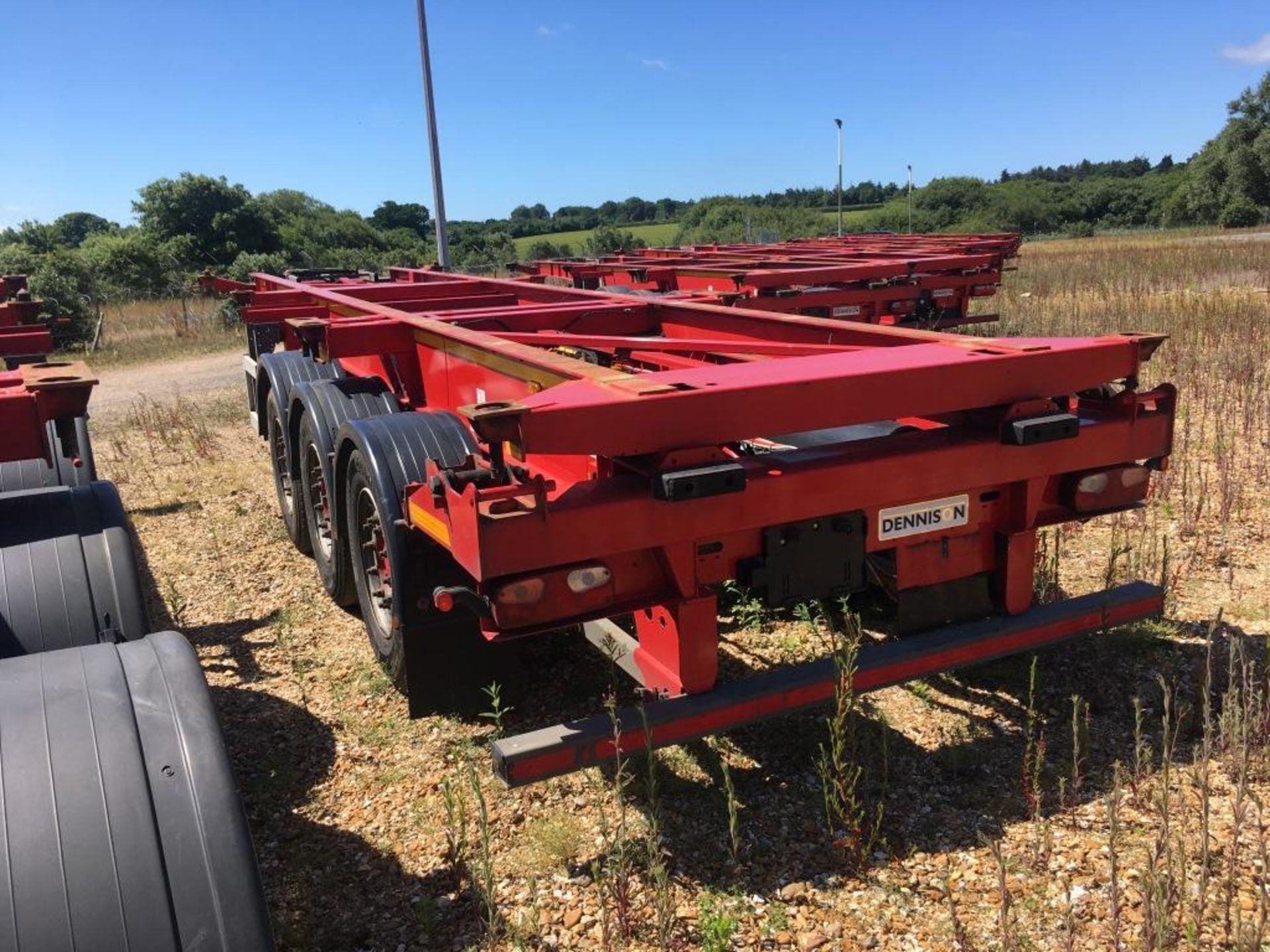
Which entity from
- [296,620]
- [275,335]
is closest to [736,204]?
[275,335]

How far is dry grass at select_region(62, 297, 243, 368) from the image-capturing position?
1938 centimetres

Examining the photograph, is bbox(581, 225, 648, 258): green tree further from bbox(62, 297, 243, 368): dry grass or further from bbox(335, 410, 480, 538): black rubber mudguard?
bbox(335, 410, 480, 538): black rubber mudguard

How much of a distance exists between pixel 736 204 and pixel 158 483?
133 feet

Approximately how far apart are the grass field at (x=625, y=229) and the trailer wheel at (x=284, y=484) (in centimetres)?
3500

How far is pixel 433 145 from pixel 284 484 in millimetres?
7893

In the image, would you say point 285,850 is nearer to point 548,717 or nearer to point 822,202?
point 548,717

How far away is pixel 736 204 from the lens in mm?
45531

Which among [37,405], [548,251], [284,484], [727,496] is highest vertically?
[548,251]

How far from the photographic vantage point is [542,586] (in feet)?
8.38

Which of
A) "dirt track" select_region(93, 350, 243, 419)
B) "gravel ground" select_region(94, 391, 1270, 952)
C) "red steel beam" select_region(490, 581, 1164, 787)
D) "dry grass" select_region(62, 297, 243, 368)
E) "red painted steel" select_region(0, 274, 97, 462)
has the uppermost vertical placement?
"red painted steel" select_region(0, 274, 97, 462)

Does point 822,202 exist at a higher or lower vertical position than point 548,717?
higher

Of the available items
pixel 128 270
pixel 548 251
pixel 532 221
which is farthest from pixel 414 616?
pixel 532 221

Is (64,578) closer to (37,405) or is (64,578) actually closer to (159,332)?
(37,405)

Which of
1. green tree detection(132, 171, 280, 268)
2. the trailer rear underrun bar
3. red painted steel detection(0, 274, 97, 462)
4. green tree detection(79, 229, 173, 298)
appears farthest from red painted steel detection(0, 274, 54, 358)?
green tree detection(132, 171, 280, 268)
